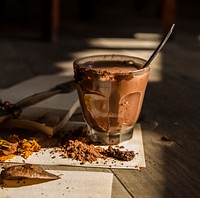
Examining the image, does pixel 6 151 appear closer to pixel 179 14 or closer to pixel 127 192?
pixel 127 192

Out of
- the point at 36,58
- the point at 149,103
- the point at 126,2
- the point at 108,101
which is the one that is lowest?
the point at 126,2

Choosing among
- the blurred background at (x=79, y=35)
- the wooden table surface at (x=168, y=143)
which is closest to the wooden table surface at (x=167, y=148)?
the wooden table surface at (x=168, y=143)

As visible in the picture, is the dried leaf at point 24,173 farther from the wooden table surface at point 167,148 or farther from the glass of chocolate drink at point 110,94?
the glass of chocolate drink at point 110,94

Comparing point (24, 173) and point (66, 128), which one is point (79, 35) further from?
point (24, 173)

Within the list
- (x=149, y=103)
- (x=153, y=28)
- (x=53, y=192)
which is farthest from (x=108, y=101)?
(x=153, y=28)

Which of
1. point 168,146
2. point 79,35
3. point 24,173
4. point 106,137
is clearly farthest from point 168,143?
point 79,35

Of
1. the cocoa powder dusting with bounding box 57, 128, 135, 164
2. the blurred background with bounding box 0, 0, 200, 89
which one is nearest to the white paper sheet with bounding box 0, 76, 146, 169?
the cocoa powder dusting with bounding box 57, 128, 135, 164

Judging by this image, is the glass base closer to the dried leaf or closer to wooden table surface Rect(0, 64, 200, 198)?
wooden table surface Rect(0, 64, 200, 198)
